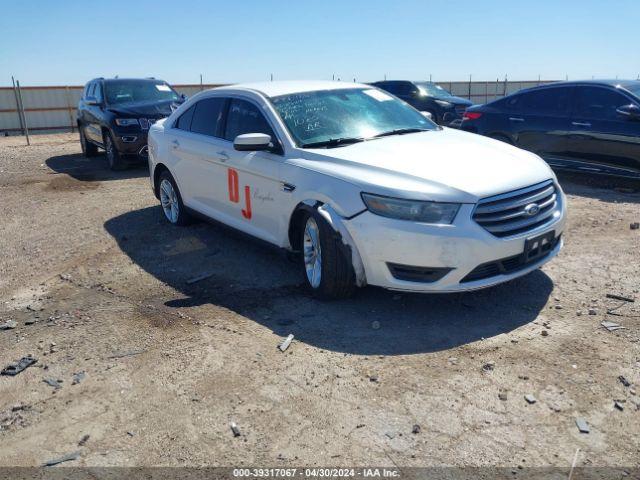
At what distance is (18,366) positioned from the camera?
3793 mm

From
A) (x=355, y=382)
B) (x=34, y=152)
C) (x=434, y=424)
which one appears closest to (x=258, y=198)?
(x=355, y=382)

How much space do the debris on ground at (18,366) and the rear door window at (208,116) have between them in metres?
2.82

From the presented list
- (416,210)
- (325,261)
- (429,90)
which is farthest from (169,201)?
(429,90)

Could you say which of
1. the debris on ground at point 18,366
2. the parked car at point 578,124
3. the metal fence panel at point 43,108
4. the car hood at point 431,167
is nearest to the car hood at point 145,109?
the parked car at point 578,124

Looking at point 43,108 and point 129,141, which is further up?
point 129,141

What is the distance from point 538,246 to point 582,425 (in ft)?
5.20

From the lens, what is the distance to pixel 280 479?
263 cm

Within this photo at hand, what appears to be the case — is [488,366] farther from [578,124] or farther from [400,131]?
[578,124]

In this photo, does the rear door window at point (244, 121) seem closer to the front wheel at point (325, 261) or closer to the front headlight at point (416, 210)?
the front wheel at point (325, 261)

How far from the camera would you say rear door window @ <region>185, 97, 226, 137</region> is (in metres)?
5.86

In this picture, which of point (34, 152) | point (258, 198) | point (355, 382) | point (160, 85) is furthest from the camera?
point (34, 152)

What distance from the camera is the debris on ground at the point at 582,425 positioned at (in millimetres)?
2854

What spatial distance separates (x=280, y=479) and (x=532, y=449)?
1.20m

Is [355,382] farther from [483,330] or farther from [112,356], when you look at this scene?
[112,356]
